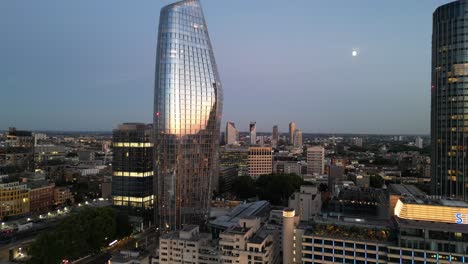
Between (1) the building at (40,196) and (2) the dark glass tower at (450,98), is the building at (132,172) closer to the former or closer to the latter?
(1) the building at (40,196)

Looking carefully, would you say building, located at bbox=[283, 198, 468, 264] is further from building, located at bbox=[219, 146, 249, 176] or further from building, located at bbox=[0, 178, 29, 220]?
building, located at bbox=[219, 146, 249, 176]

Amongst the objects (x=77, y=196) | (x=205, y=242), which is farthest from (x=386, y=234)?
(x=77, y=196)

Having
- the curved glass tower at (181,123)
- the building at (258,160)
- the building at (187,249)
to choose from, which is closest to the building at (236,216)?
the curved glass tower at (181,123)

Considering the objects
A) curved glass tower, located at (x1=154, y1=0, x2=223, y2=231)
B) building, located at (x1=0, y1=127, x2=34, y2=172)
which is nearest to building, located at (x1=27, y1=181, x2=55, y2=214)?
building, located at (x1=0, y1=127, x2=34, y2=172)

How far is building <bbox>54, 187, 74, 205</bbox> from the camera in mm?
94938

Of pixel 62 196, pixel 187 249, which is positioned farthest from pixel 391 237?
pixel 62 196

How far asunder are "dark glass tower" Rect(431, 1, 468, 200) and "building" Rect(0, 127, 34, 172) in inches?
4857

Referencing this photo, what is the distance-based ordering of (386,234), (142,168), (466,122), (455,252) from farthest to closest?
(142,168) < (466,122) < (386,234) < (455,252)

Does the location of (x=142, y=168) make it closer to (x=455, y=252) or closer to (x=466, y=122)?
(x=455, y=252)

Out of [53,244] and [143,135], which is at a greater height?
[143,135]

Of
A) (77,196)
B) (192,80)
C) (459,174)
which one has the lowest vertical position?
(77,196)

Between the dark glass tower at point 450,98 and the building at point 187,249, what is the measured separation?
52.9 m

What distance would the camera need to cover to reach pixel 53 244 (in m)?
47.8

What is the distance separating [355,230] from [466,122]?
142 ft
